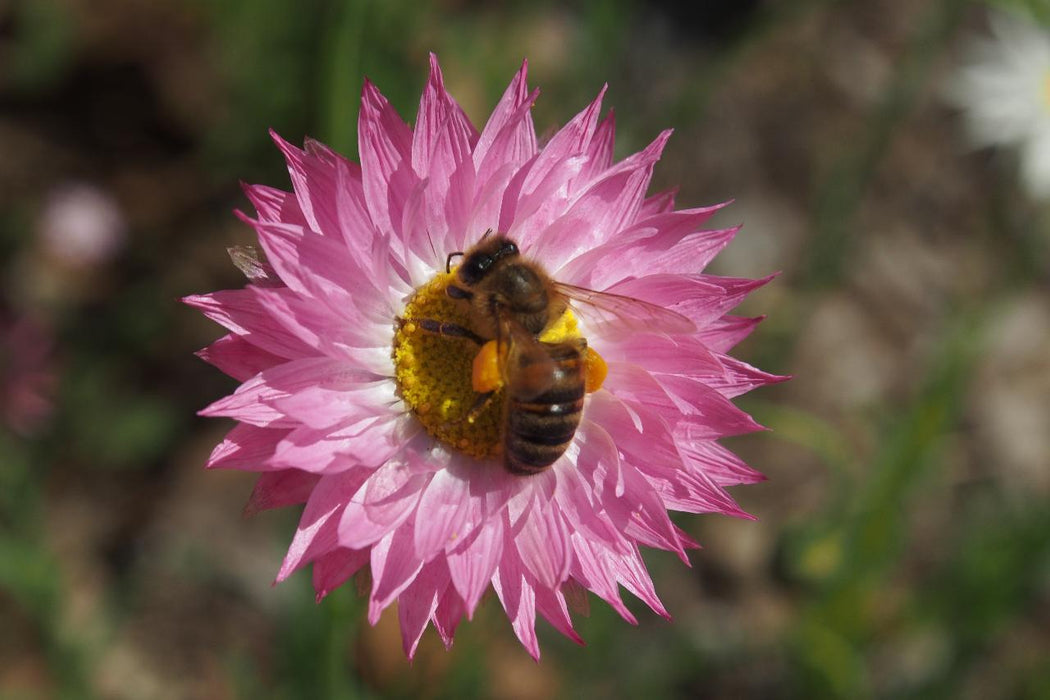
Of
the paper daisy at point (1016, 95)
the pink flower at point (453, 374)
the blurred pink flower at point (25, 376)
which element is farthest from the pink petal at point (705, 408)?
the paper daisy at point (1016, 95)

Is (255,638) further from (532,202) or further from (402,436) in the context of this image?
(532,202)

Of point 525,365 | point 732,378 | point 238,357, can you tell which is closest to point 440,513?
point 525,365

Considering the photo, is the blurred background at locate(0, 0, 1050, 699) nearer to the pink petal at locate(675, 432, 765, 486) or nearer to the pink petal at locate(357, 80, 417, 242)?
the pink petal at locate(357, 80, 417, 242)

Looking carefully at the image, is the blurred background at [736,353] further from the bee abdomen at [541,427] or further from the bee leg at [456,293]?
the bee abdomen at [541,427]

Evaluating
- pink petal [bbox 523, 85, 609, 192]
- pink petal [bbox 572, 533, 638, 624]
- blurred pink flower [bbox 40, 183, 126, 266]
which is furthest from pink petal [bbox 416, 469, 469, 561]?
blurred pink flower [bbox 40, 183, 126, 266]

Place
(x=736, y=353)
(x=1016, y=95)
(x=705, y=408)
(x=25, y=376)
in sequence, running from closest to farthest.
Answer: (x=705, y=408) → (x=25, y=376) → (x=736, y=353) → (x=1016, y=95)

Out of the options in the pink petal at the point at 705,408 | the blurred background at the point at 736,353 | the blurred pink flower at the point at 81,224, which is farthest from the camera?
the blurred pink flower at the point at 81,224

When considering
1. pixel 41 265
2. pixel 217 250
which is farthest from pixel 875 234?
pixel 41 265

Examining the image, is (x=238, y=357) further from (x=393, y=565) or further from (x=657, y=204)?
(x=657, y=204)
